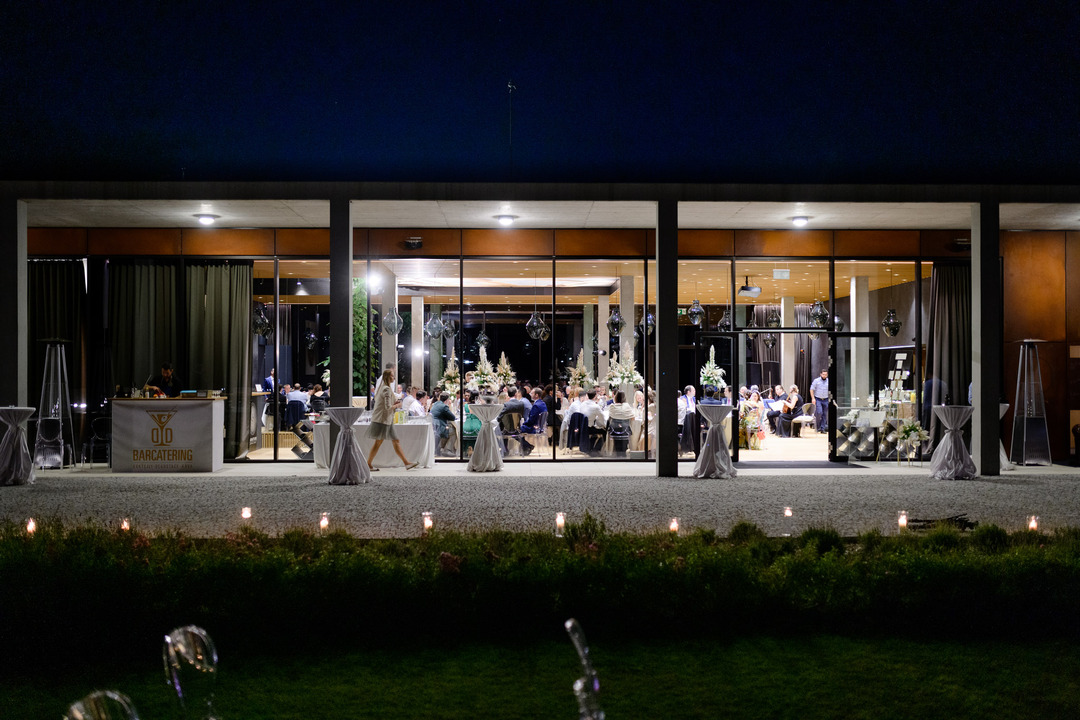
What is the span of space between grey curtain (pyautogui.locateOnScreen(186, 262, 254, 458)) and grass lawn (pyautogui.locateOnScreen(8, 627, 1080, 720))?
10083 mm

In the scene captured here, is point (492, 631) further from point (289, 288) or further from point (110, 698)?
point (289, 288)

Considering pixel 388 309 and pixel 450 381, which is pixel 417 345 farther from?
pixel 450 381

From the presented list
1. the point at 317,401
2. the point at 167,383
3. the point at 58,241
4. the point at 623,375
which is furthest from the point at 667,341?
the point at 58,241

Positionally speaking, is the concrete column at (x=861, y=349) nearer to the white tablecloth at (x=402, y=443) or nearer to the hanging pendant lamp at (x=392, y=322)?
the white tablecloth at (x=402, y=443)

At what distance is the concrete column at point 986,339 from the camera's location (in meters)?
12.3

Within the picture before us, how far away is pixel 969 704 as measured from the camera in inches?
151

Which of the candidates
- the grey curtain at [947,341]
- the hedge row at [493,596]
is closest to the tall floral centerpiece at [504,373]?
the grey curtain at [947,341]

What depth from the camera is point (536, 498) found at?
31.8 ft

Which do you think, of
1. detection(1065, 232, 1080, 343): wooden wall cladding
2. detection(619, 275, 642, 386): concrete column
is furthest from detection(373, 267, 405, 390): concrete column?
detection(1065, 232, 1080, 343): wooden wall cladding

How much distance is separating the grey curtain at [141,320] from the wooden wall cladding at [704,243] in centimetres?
869

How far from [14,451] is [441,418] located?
5.97 meters

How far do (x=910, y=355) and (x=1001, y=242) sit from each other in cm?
248

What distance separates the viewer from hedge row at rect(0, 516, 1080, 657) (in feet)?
14.8

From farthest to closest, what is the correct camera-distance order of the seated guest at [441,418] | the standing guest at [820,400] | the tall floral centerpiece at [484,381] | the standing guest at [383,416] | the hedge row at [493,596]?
1. the standing guest at [820,400]
2. the tall floral centerpiece at [484,381]
3. the seated guest at [441,418]
4. the standing guest at [383,416]
5. the hedge row at [493,596]
